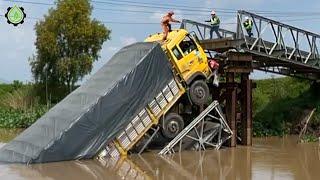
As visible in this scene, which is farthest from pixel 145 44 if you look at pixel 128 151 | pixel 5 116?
pixel 5 116

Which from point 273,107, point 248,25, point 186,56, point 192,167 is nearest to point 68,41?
point 273,107

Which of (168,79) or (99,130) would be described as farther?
(168,79)

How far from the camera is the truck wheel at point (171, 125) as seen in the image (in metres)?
19.1

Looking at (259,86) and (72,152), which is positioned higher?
(259,86)

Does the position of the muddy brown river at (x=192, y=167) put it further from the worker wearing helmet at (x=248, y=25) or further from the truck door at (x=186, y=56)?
the worker wearing helmet at (x=248, y=25)

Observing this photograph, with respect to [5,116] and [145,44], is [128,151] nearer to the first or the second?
[145,44]

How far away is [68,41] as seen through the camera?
43.5 m

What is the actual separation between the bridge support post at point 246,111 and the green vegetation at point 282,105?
435 centimetres

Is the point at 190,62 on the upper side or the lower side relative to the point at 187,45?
lower

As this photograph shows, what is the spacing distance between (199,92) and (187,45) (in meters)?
1.75

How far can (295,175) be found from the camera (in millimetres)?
15180

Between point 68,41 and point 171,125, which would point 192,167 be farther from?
point 68,41

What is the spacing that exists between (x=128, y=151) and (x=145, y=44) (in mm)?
3759

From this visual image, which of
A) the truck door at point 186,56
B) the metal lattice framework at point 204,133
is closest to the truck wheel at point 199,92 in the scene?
the metal lattice framework at point 204,133
